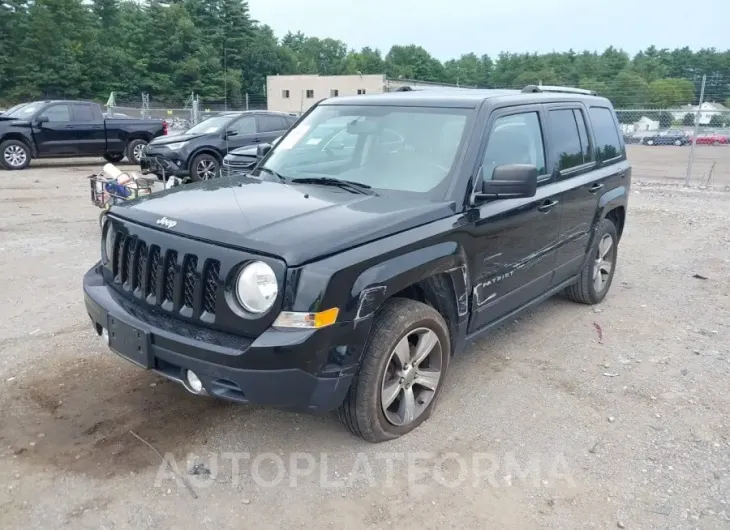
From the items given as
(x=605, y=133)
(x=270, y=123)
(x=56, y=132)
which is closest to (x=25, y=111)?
(x=56, y=132)

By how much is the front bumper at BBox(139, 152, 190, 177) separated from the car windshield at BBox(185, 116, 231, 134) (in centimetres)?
106

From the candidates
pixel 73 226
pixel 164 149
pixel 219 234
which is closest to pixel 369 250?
Result: pixel 219 234

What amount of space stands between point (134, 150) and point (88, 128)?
126 cm

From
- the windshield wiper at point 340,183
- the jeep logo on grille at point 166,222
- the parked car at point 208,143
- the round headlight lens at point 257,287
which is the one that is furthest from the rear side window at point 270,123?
the round headlight lens at point 257,287

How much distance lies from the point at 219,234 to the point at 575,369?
282 centimetres

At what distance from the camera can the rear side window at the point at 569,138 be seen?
467 centimetres

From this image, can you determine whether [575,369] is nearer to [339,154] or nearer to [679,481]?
[679,481]

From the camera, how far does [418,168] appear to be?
3.82m

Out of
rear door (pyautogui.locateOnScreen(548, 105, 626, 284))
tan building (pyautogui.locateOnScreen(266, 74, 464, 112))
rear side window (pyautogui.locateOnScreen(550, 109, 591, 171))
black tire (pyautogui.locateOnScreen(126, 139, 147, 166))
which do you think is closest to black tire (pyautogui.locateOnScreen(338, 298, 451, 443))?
rear door (pyautogui.locateOnScreen(548, 105, 626, 284))

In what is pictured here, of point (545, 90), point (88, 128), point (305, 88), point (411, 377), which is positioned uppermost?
point (305, 88)

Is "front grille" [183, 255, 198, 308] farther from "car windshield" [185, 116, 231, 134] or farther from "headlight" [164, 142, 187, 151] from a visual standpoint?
"car windshield" [185, 116, 231, 134]

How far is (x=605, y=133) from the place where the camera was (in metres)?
5.53

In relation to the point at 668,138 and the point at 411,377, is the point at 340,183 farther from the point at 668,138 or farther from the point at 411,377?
Answer: the point at 668,138

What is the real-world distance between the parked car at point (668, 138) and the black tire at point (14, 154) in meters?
30.0
